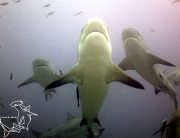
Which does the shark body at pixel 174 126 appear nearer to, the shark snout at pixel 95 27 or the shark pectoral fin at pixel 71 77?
the shark pectoral fin at pixel 71 77

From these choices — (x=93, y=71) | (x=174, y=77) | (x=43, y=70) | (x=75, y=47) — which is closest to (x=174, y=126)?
(x=174, y=77)

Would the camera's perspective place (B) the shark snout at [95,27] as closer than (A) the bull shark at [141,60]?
Yes

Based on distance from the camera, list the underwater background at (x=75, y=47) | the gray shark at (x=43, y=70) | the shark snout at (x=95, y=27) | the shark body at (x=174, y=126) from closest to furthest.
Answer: the shark snout at (x=95, y=27)
the shark body at (x=174, y=126)
the gray shark at (x=43, y=70)
the underwater background at (x=75, y=47)

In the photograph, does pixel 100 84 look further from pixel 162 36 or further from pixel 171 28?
pixel 162 36

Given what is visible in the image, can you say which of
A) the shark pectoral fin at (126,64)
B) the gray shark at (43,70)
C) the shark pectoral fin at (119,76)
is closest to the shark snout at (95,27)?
the shark pectoral fin at (119,76)

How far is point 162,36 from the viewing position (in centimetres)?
1366

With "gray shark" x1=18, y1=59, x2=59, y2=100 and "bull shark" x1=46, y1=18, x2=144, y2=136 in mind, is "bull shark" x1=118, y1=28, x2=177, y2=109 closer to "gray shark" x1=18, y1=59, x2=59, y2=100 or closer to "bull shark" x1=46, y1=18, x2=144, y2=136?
"bull shark" x1=46, y1=18, x2=144, y2=136

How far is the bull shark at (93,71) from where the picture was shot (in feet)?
9.21

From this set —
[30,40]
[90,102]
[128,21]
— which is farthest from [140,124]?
[90,102]

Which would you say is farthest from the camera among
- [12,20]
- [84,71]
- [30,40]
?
[30,40]

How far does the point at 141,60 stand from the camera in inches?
152

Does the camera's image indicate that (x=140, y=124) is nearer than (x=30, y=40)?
No

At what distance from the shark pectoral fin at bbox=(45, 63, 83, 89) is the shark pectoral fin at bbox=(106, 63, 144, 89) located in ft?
1.69

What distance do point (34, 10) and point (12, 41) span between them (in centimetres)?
484
